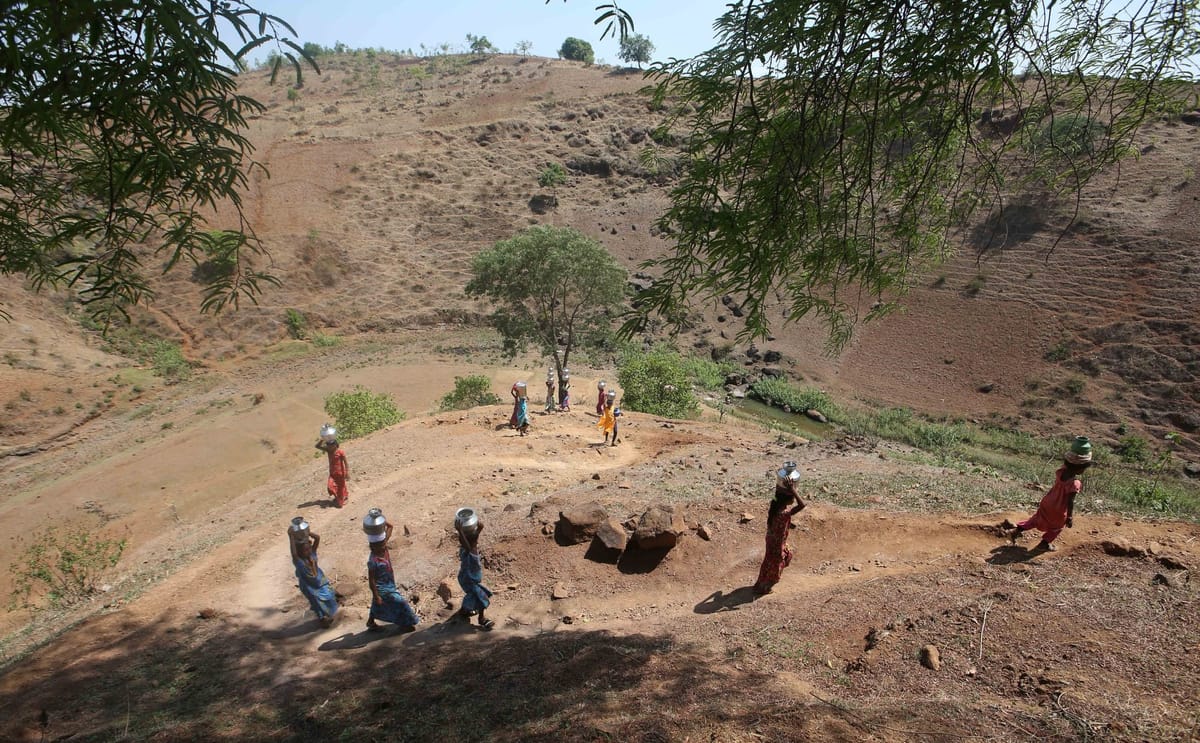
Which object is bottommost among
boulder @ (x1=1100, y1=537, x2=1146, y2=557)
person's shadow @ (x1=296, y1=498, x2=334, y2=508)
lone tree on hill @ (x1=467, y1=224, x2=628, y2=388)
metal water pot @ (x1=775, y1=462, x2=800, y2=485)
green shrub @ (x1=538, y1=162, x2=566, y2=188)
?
person's shadow @ (x1=296, y1=498, x2=334, y2=508)

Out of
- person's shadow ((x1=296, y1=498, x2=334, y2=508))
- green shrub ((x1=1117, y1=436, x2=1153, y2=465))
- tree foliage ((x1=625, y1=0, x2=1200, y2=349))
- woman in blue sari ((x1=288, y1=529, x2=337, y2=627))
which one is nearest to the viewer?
tree foliage ((x1=625, y1=0, x2=1200, y2=349))

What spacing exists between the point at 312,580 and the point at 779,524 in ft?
14.8

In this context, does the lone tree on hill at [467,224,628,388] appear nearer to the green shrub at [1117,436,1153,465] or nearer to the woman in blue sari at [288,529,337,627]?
the woman in blue sari at [288,529,337,627]

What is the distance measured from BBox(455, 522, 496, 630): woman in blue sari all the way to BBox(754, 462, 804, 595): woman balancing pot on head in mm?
2671

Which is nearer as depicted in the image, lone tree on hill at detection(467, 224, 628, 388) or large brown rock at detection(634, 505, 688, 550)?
large brown rock at detection(634, 505, 688, 550)

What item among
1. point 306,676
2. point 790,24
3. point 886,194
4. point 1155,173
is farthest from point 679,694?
point 1155,173

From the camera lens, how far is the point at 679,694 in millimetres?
3797

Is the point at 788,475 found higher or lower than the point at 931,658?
higher

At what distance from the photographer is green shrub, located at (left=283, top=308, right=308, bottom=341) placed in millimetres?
26438

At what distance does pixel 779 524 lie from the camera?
5496mm

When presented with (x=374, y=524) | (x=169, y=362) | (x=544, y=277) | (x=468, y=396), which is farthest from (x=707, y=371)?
(x=169, y=362)

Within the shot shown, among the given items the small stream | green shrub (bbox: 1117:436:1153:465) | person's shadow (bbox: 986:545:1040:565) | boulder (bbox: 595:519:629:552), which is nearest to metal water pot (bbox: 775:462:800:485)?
boulder (bbox: 595:519:629:552)

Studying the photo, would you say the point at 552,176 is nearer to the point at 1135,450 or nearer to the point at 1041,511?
the point at 1135,450

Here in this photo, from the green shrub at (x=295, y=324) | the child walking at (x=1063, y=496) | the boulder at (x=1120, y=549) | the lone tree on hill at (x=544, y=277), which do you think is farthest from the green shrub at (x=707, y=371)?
the green shrub at (x=295, y=324)
